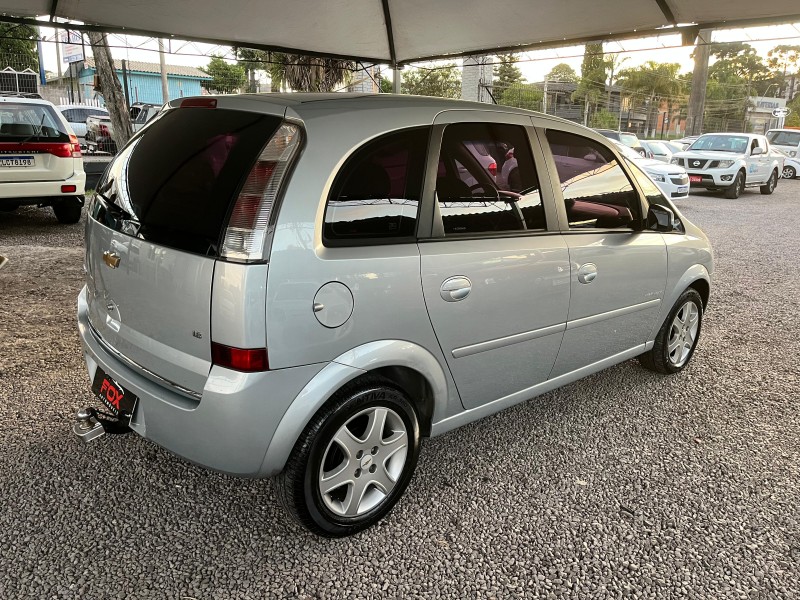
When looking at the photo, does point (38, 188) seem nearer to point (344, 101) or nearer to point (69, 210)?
point (69, 210)

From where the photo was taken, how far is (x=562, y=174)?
125 inches

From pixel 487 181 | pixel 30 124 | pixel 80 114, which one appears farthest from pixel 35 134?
pixel 80 114

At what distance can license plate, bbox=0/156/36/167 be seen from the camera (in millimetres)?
7801

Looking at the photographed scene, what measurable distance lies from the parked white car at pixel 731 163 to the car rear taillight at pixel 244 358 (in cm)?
1782

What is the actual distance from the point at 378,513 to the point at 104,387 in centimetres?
126

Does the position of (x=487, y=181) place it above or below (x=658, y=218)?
above

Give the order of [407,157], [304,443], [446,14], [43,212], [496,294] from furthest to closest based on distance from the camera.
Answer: [43,212]
[446,14]
[496,294]
[407,157]
[304,443]

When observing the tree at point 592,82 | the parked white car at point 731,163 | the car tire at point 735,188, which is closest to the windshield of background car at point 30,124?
the parked white car at point 731,163

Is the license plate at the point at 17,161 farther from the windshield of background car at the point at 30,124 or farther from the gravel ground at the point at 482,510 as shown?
the gravel ground at the point at 482,510

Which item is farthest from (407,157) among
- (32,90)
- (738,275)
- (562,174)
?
(32,90)

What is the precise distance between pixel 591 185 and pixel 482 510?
1794 millimetres

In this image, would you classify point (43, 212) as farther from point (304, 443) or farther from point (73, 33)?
point (304, 443)

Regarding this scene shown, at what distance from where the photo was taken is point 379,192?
243cm

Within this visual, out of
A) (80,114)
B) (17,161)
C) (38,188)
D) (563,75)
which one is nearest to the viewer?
(17,161)
